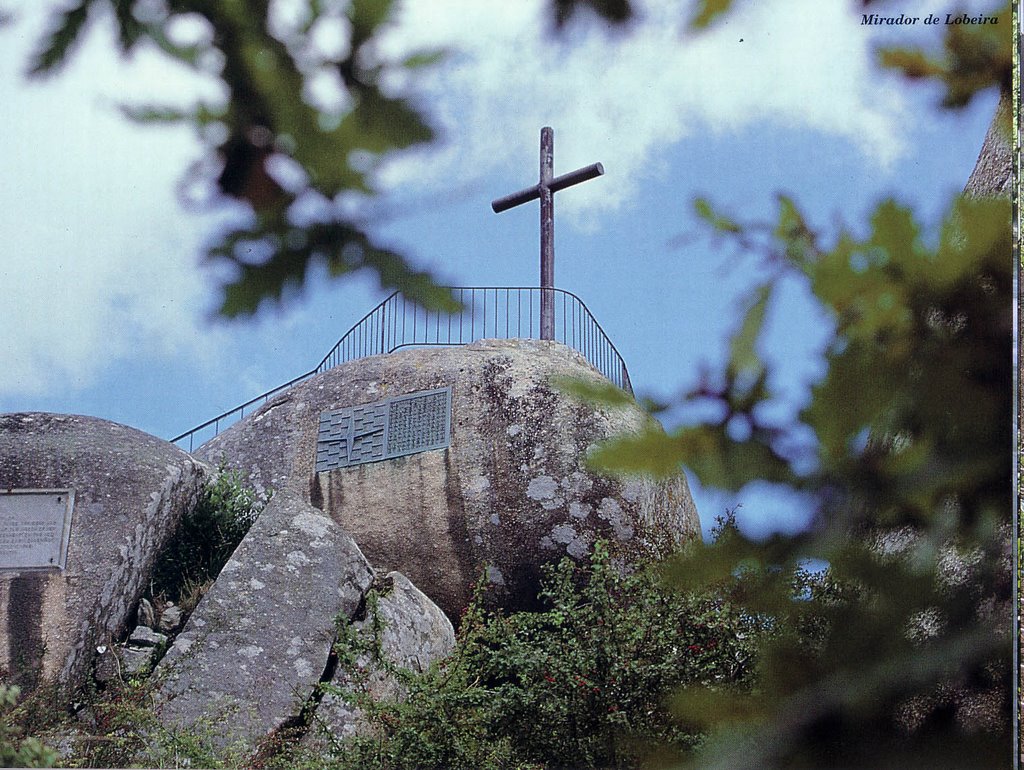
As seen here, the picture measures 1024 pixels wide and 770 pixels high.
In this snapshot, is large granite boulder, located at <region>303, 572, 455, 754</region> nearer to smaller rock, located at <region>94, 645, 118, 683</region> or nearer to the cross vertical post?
smaller rock, located at <region>94, 645, 118, 683</region>

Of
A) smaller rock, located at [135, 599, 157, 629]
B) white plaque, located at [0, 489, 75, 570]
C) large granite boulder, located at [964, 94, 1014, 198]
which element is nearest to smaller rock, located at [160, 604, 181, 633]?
smaller rock, located at [135, 599, 157, 629]

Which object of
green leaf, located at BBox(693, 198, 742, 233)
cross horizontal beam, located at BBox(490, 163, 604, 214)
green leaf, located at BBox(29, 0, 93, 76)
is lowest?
green leaf, located at BBox(29, 0, 93, 76)

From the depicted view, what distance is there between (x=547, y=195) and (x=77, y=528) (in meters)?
0.90

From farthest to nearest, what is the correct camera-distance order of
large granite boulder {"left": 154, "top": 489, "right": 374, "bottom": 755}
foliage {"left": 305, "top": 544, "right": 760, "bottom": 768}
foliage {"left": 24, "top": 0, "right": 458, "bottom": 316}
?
large granite boulder {"left": 154, "top": 489, "right": 374, "bottom": 755}
foliage {"left": 305, "top": 544, "right": 760, "bottom": 768}
foliage {"left": 24, "top": 0, "right": 458, "bottom": 316}

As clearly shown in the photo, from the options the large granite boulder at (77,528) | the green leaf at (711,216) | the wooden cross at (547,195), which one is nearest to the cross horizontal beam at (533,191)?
the wooden cross at (547,195)

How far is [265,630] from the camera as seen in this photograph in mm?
1767

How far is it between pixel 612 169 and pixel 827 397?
0.79 m

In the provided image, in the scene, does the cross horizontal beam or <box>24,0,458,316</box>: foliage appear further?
the cross horizontal beam

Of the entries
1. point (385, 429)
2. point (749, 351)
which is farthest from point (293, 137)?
point (385, 429)

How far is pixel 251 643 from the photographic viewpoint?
5.76 ft

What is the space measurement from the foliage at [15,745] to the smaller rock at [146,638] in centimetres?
20

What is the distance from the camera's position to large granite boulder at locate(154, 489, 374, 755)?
1.67 metres

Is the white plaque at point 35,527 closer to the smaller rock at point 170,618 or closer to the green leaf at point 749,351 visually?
the smaller rock at point 170,618

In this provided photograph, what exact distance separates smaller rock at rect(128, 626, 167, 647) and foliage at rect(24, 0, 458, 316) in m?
1.12
